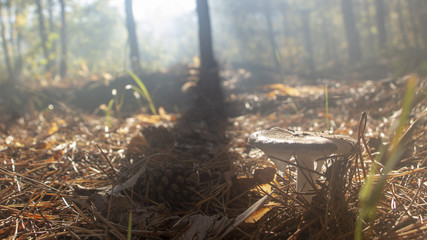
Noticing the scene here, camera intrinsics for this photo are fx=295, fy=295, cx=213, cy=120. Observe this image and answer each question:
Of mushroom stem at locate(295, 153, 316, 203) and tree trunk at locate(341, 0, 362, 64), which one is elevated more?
tree trunk at locate(341, 0, 362, 64)

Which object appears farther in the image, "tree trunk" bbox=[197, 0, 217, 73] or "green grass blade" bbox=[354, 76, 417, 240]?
"tree trunk" bbox=[197, 0, 217, 73]

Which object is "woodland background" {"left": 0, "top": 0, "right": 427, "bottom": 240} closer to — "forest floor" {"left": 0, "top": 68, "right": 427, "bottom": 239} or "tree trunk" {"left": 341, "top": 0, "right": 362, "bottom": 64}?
"forest floor" {"left": 0, "top": 68, "right": 427, "bottom": 239}

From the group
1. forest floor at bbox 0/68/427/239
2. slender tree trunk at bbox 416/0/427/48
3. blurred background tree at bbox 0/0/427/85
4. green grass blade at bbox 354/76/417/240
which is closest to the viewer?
green grass blade at bbox 354/76/417/240

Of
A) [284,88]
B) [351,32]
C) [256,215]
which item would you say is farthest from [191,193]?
[351,32]

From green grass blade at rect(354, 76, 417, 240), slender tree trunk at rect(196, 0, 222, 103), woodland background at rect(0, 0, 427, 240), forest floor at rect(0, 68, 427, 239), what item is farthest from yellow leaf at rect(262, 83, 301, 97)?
green grass blade at rect(354, 76, 417, 240)

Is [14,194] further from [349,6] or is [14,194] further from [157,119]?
[349,6]

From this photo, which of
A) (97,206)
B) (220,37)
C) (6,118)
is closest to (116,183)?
(97,206)
